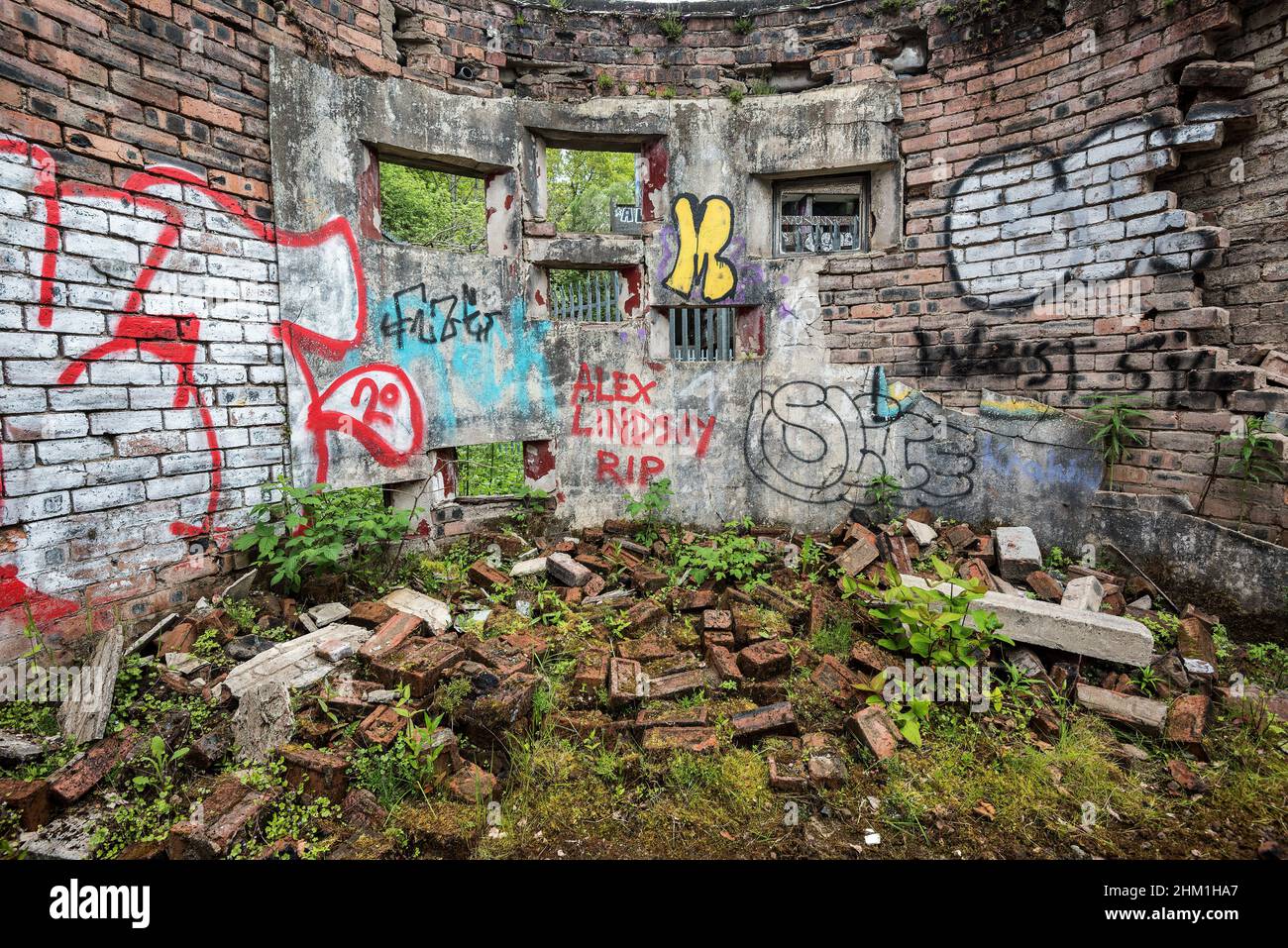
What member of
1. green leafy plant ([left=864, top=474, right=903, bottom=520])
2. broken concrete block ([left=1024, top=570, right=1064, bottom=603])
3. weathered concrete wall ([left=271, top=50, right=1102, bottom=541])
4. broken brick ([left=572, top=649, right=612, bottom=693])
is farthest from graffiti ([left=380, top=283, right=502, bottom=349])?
broken concrete block ([left=1024, top=570, right=1064, bottom=603])

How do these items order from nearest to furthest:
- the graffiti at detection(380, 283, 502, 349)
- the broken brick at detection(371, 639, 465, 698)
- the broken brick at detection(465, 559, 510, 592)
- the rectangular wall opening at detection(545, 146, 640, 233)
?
1. the broken brick at detection(371, 639, 465, 698)
2. the broken brick at detection(465, 559, 510, 592)
3. the graffiti at detection(380, 283, 502, 349)
4. the rectangular wall opening at detection(545, 146, 640, 233)

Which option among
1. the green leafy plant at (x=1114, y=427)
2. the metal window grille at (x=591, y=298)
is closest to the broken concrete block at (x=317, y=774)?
the green leafy plant at (x=1114, y=427)

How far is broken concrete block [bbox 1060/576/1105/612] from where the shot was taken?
3684 millimetres

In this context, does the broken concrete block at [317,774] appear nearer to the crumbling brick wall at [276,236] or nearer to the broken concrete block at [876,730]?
the crumbling brick wall at [276,236]

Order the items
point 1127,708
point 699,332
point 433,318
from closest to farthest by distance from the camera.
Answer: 1. point 1127,708
2. point 433,318
3. point 699,332

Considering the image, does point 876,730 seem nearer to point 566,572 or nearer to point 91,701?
point 566,572

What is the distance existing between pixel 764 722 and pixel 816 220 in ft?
15.1

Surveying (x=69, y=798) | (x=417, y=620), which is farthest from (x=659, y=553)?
(x=69, y=798)

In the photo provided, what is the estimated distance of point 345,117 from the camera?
429cm

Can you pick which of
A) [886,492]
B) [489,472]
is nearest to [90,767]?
[489,472]

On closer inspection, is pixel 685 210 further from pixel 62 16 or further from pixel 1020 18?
pixel 62 16

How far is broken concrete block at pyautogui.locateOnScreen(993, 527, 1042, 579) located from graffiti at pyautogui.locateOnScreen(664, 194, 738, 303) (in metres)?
3.09

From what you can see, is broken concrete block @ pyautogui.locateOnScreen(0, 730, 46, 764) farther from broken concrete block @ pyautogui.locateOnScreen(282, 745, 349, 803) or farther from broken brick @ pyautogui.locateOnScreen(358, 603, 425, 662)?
broken brick @ pyautogui.locateOnScreen(358, 603, 425, 662)

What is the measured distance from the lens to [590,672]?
3.22 metres
